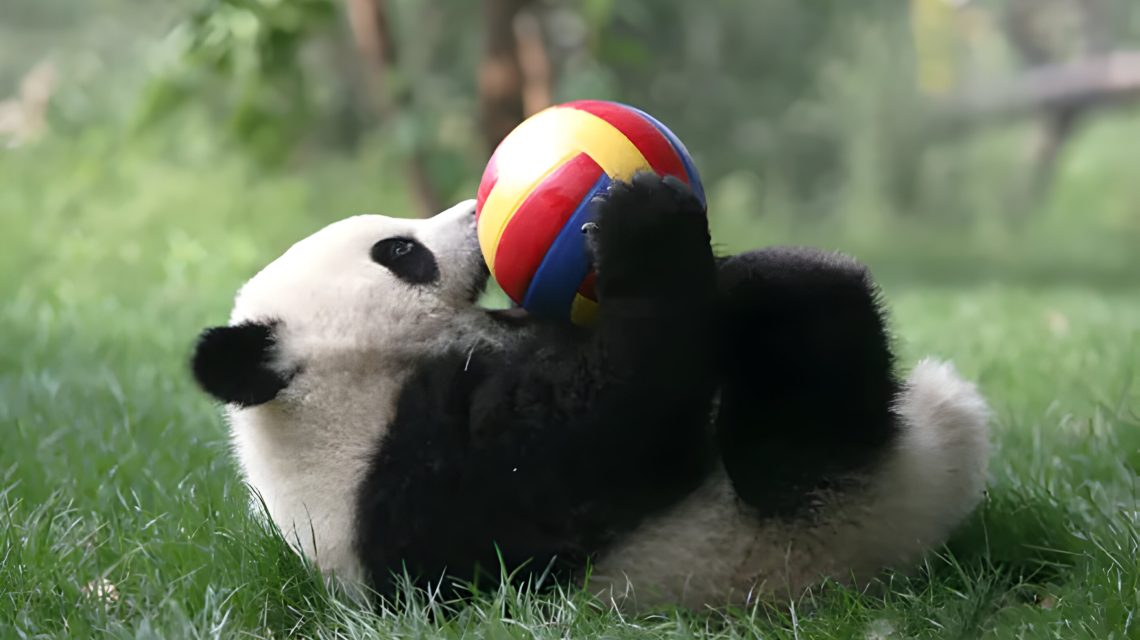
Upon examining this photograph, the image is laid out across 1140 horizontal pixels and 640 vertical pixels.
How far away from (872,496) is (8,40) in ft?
33.7

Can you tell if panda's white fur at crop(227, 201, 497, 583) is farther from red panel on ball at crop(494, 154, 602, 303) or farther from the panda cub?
red panel on ball at crop(494, 154, 602, 303)

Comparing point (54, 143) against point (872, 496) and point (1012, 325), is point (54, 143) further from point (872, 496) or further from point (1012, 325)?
point (872, 496)

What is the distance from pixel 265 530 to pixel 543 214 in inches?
31.7

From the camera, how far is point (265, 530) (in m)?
2.38

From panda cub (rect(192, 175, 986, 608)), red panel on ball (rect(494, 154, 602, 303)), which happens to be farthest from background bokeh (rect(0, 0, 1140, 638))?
red panel on ball (rect(494, 154, 602, 303))

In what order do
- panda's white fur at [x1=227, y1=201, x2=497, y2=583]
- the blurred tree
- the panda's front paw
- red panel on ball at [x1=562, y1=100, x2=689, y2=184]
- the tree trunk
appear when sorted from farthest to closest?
the tree trunk, the blurred tree, red panel on ball at [x1=562, y1=100, x2=689, y2=184], panda's white fur at [x1=227, y1=201, x2=497, y2=583], the panda's front paw

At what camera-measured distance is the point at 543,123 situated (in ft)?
7.89

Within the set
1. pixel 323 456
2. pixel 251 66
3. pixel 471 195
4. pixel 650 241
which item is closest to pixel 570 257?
pixel 650 241

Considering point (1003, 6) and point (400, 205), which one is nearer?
point (400, 205)

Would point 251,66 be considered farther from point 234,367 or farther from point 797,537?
point 797,537

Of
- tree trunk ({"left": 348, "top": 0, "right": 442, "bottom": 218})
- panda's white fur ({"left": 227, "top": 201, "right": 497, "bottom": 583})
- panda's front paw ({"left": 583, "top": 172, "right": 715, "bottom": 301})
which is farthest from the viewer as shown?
tree trunk ({"left": 348, "top": 0, "right": 442, "bottom": 218})

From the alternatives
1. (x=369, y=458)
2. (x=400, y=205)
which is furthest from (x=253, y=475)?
(x=400, y=205)

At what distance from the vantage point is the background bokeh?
7.86 feet

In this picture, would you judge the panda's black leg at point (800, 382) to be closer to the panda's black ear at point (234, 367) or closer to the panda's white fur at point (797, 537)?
the panda's white fur at point (797, 537)
